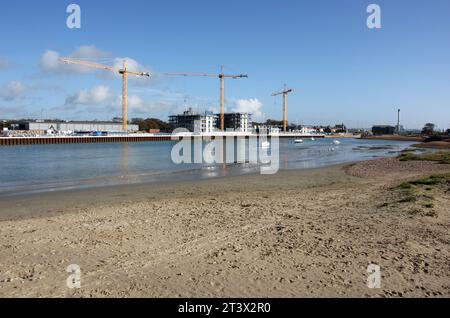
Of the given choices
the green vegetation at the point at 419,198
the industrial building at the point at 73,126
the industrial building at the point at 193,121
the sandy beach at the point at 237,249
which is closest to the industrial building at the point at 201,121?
the industrial building at the point at 193,121

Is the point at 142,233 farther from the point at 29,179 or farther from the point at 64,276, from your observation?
the point at 29,179

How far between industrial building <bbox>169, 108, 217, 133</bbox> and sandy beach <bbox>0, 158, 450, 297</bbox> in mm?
150401

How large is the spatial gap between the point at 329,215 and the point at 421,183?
24.5ft

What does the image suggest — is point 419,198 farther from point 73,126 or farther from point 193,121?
point 193,121

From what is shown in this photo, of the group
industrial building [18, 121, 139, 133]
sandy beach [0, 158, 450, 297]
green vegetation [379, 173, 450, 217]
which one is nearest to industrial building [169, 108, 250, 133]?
industrial building [18, 121, 139, 133]

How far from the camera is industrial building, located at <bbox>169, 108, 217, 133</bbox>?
166m

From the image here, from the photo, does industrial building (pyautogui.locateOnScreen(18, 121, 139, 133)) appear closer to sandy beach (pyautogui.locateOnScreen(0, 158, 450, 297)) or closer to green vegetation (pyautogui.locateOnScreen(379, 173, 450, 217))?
green vegetation (pyautogui.locateOnScreen(379, 173, 450, 217))

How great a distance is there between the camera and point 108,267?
5.88 meters

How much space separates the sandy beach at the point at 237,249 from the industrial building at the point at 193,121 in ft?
493

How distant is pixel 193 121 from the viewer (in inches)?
6806

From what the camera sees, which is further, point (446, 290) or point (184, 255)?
point (184, 255)
